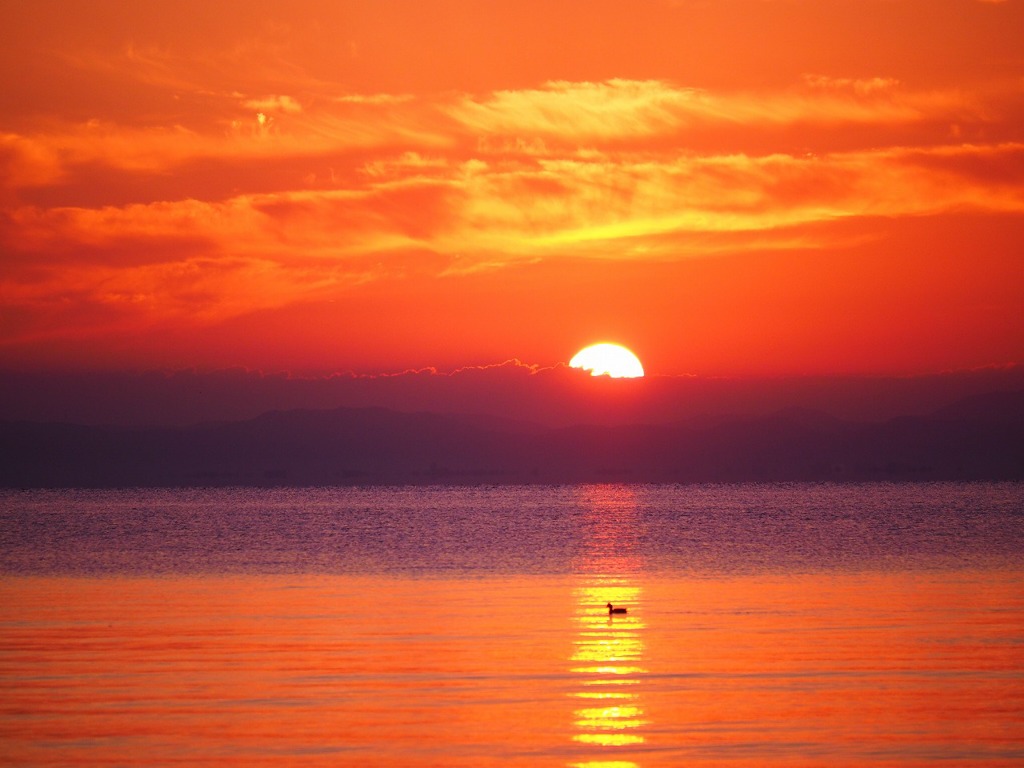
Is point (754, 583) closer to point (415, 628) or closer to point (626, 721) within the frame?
point (415, 628)

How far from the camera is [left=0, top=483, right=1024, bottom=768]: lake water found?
57.4ft

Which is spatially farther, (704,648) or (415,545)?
(415,545)

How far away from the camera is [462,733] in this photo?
18266 millimetres

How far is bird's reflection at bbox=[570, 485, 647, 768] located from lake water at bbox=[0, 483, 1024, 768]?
2.8 inches

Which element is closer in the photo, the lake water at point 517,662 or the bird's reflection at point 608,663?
the lake water at point 517,662

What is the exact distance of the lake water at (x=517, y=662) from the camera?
17500mm

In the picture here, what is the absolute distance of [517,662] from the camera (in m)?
23.9

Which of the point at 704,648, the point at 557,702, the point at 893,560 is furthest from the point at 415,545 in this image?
the point at 557,702

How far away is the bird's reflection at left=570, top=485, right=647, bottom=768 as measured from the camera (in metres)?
17.8

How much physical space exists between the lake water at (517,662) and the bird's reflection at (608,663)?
0.23ft

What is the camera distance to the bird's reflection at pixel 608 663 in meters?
17.8

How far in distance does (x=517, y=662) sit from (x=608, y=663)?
1.83 meters

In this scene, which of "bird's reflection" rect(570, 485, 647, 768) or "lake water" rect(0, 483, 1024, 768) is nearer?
"lake water" rect(0, 483, 1024, 768)

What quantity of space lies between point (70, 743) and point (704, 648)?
13.6 metres
